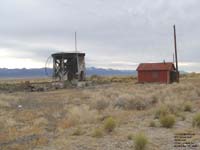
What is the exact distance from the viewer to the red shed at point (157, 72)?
62000 millimetres

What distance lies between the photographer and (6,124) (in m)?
17.9

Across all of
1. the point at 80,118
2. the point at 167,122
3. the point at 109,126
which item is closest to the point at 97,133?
the point at 109,126

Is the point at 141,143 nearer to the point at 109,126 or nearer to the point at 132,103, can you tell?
the point at 109,126

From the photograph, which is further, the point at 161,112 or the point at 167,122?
the point at 161,112

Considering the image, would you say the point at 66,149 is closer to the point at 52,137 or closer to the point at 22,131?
the point at 52,137

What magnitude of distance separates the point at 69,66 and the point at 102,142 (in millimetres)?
49501

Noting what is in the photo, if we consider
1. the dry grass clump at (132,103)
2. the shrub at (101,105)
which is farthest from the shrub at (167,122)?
the shrub at (101,105)

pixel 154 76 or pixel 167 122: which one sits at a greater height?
pixel 154 76

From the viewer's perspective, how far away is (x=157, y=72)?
207 feet

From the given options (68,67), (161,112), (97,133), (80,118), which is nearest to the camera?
(97,133)

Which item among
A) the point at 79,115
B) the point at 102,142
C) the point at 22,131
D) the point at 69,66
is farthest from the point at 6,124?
the point at 69,66

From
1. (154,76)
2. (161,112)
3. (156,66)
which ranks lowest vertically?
(161,112)

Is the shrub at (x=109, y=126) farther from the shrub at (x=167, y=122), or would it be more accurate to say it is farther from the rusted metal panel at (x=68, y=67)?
the rusted metal panel at (x=68, y=67)

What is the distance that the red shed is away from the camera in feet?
203
